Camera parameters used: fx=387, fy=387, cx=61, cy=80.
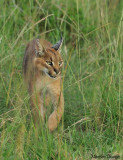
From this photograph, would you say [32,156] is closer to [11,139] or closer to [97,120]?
[11,139]

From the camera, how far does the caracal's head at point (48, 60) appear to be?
4.84 m

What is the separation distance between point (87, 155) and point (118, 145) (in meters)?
0.34

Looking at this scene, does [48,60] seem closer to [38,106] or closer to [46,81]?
[46,81]

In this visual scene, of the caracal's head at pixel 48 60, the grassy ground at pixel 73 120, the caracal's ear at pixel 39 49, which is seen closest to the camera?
the grassy ground at pixel 73 120

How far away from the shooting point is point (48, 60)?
193 inches

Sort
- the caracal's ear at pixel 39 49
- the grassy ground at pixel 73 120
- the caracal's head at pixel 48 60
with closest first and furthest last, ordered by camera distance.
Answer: the grassy ground at pixel 73 120 → the caracal's head at pixel 48 60 → the caracal's ear at pixel 39 49

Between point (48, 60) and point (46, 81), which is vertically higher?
point (48, 60)

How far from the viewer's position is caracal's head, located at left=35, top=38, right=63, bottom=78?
4841 mm

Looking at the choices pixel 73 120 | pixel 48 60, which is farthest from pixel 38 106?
pixel 48 60

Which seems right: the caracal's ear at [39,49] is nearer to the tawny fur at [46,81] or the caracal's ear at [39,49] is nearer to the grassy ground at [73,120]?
the tawny fur at [46,81]

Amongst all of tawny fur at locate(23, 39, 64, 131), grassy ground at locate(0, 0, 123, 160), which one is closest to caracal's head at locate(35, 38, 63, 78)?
tawny fur at locate(23, 39, 64, 131)

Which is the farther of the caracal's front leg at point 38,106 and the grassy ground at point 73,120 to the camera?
the caracal's front leg at point 38,106

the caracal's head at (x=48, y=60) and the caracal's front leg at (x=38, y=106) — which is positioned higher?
the caracal's head at (x=48, y=60)

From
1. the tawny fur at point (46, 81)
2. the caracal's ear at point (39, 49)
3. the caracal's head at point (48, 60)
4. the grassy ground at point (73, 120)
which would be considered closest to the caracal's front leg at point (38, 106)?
the tawny fur at point (46, 81)
